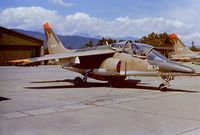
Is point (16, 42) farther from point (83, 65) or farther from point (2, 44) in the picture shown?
point (83, 65)

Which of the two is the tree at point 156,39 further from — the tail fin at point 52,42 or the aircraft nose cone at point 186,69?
the aircraft nose cone at point 186,69

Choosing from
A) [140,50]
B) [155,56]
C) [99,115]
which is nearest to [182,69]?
[155,56]

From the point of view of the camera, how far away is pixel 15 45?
5550 centimetres

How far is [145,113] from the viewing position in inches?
337

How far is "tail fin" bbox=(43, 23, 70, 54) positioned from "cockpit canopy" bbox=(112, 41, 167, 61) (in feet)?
19.6

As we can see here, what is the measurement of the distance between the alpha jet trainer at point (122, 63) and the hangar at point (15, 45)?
3890 centimetres

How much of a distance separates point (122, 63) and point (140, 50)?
1.15m

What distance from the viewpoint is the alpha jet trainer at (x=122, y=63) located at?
1364cm

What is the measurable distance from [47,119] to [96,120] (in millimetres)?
1240

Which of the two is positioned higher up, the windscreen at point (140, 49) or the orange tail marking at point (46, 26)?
the orange tail marking at point (46, 26)

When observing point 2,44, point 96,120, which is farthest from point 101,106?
point 2,44

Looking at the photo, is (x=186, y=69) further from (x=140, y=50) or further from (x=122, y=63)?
(x=122, y=63)

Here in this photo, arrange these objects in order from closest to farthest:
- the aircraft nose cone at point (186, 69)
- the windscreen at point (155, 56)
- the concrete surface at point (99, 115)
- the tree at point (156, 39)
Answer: the concrete surface at point (99, 115)
the aircraft nose cone at point (186, 69)
the windscreen at point (155, 56)
the tree at point (156, 39)

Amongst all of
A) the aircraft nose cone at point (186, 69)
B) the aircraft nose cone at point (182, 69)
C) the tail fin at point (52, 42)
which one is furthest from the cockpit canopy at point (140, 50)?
the tail fin at point (52, 42)
